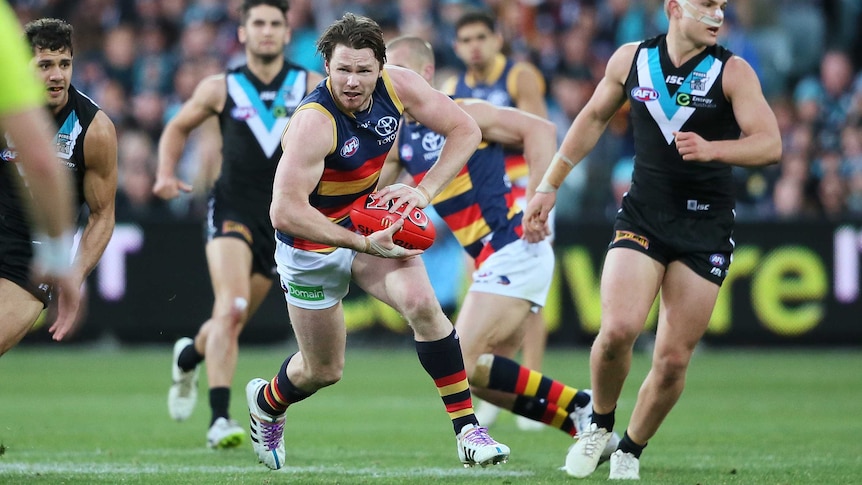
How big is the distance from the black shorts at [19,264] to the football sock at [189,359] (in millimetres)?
2890

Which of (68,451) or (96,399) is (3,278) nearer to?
(68,451)

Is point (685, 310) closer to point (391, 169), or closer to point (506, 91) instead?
point (391, 169)

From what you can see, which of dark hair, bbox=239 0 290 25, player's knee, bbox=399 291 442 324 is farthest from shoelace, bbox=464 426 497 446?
dark hair, bbox=239 0 290 25

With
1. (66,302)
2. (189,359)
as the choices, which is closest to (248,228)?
(189,359)

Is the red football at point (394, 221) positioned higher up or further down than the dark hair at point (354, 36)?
further down

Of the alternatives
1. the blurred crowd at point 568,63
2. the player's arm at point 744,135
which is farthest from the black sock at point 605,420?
the blurred crowd at point 568,63

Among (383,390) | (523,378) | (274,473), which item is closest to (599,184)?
(383,390)

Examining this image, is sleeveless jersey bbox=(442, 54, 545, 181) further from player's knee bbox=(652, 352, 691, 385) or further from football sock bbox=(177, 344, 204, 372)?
player's knee bbox=(652, 352, 691, 385)

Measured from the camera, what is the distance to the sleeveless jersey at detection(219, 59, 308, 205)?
9070 mm

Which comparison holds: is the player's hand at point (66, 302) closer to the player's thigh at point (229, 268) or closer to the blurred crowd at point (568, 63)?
the player's thigh at point (229, 268)

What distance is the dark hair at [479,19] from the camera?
34.0 ft

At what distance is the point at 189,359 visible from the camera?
9.54 meters

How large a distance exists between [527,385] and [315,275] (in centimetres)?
180

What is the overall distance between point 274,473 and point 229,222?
2462mm
